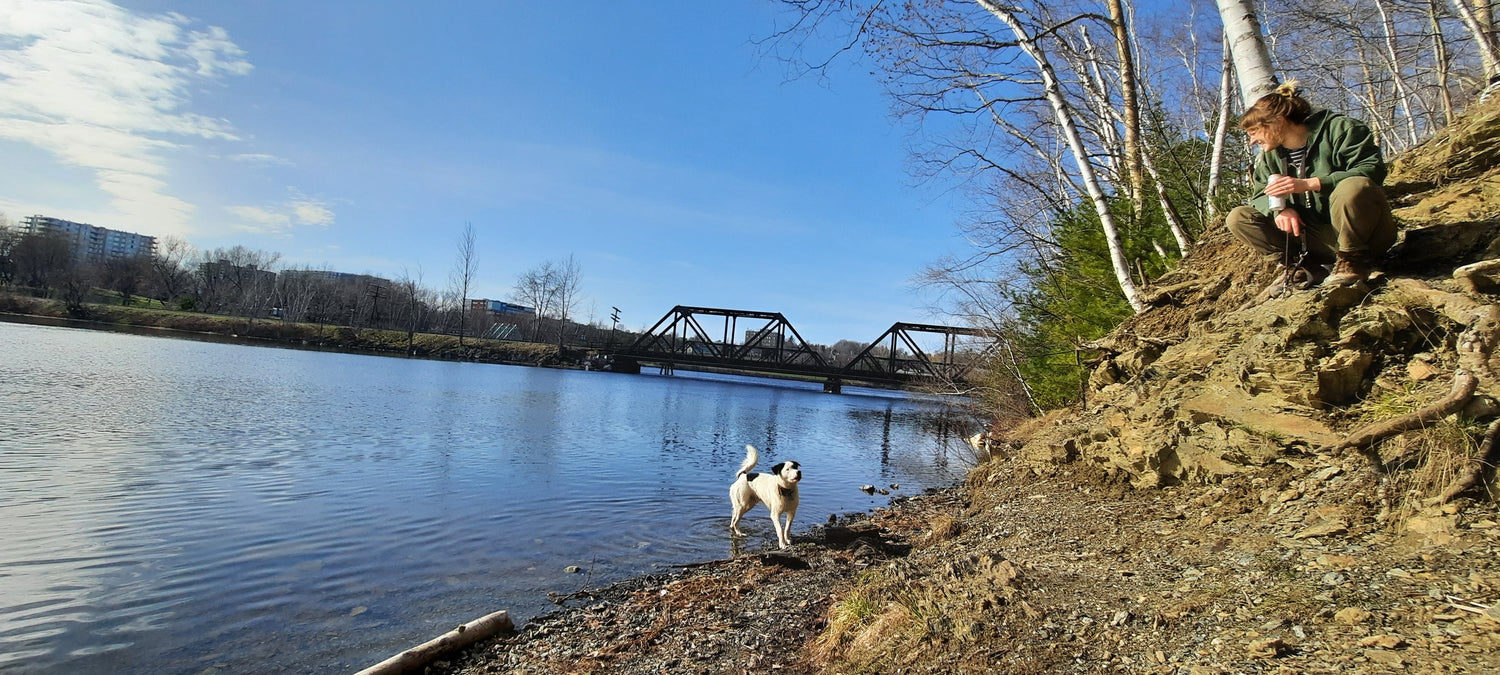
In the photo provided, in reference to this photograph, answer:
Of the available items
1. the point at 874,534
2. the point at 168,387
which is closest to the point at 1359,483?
the point at 874,534

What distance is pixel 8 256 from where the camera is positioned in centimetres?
6306

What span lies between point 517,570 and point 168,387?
1749 cm

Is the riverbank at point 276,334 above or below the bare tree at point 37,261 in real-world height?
below

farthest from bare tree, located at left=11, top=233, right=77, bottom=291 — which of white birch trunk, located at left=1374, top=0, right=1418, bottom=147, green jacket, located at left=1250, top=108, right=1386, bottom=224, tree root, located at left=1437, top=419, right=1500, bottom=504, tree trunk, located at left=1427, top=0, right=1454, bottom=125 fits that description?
tree trunk, located at left=1427, top=0, right=1454, bottom=125

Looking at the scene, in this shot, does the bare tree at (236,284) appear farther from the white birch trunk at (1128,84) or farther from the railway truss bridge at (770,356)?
the white birch trunk at (1128,84)

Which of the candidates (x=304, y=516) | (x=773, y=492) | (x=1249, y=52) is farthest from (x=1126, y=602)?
(x=304, y=516)

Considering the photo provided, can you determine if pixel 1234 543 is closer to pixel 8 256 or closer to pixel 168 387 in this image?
pixel 168 387

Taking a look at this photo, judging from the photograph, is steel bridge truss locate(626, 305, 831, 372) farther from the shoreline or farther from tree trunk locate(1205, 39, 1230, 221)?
tree trunk locate(1205, 39, 1230, 221)

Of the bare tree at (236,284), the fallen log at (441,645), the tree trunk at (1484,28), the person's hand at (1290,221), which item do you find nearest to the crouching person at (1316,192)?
the person's hand at (1290,221)

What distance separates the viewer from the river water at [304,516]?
448 cm

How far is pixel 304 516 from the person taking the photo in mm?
7230

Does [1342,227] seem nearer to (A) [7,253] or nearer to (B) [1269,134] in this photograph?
(B) [1269,134]

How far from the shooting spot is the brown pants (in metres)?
3.55

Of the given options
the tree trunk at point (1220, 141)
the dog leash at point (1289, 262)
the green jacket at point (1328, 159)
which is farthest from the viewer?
the tree trunk at point (1220, 141)
